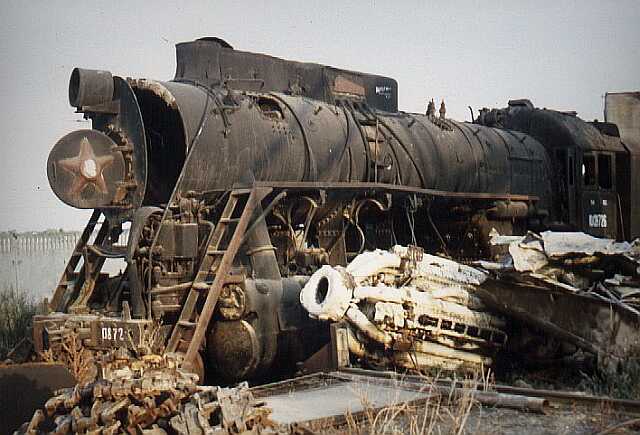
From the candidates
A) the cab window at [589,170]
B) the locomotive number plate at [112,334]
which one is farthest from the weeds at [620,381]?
the cab window at [589,170]

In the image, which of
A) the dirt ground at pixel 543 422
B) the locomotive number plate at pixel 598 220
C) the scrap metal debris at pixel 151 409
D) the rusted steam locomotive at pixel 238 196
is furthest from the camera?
the locomotive number plate at pixel 598 220

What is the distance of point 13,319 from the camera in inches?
409

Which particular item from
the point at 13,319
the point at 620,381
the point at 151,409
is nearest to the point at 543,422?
the point at 620,381

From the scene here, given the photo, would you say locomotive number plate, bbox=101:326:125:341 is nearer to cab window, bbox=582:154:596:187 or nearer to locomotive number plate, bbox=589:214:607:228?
locomotive number plate, bbox=589:214:607:228

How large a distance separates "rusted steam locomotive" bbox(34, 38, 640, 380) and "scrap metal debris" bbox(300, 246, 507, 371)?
0.89 meters

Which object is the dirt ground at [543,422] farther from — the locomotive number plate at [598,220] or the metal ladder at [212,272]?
the locomotive number plate at [598,220]

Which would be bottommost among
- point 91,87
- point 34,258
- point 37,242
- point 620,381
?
point 620,381

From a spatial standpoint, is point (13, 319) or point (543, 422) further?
point (13, 319)

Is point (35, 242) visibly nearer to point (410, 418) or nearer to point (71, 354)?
point (71, 354)

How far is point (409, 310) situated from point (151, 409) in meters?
3.59

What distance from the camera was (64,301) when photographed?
838 centimetres

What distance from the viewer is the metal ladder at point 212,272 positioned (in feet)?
24.5

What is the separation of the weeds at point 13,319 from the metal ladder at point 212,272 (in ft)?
5.68

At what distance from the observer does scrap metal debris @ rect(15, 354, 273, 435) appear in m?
4.23
